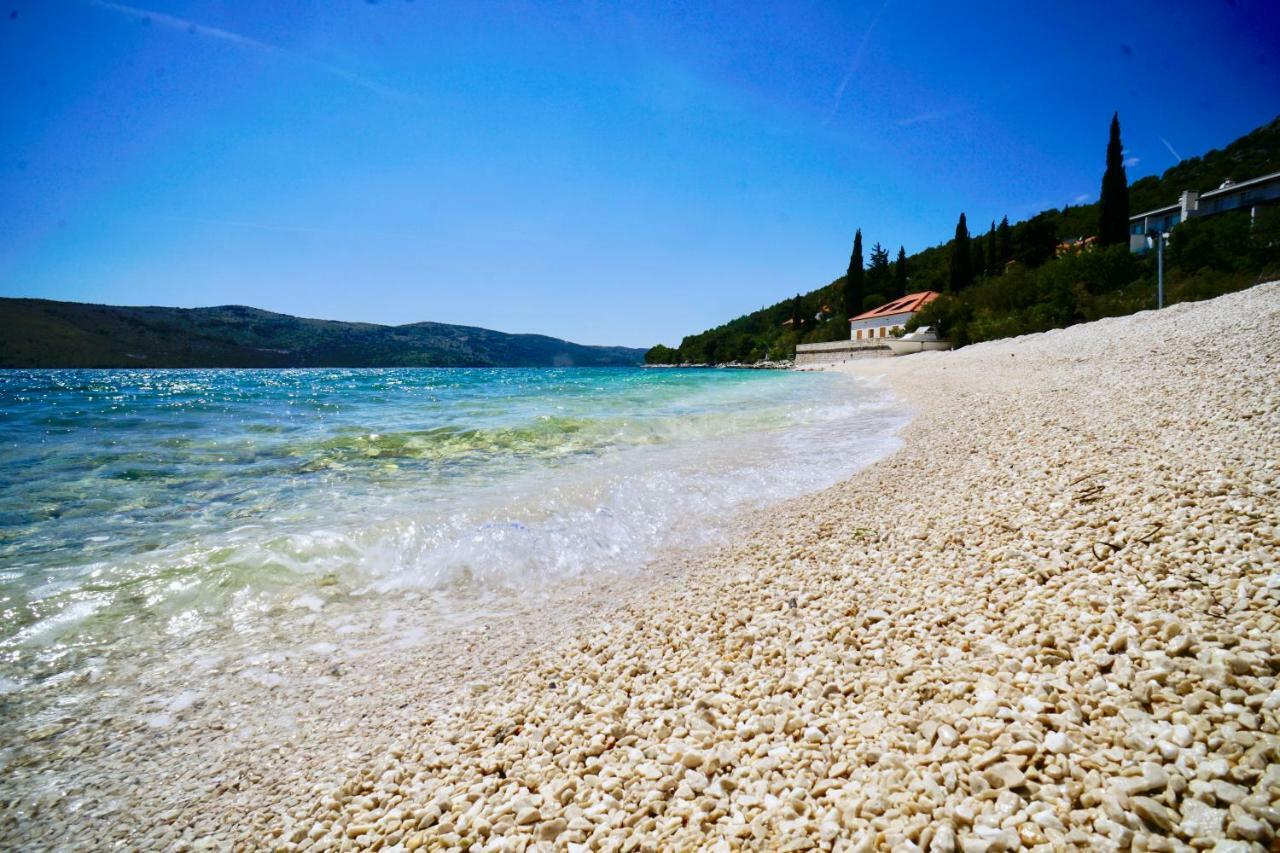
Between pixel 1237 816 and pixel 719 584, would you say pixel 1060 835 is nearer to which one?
pixel 1237 816

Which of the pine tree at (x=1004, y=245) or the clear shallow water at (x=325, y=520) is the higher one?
the pine tree at (x=1004, y=245)

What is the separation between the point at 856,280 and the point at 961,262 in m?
15.8

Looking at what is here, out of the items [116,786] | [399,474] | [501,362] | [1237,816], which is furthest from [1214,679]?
[501,362]

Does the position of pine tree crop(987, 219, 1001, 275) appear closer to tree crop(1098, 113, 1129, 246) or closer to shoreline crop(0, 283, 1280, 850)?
tree crop(1098, 113, 1129, 246)

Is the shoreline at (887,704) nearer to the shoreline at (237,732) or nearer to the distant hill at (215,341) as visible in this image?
the shoreline at (237,732)

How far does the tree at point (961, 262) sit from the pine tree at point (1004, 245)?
14.9 feet

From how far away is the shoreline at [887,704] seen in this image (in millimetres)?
1877

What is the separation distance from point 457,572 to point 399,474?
4.59m

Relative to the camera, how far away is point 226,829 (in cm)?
245

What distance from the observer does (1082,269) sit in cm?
3366

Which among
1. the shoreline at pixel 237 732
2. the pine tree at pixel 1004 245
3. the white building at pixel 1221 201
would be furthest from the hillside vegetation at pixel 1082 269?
the shoreline at pixel 237 732

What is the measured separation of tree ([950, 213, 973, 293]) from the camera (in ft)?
189

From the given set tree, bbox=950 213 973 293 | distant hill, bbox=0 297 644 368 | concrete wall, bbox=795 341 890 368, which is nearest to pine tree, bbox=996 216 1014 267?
tree, bbox=950 213 973 293

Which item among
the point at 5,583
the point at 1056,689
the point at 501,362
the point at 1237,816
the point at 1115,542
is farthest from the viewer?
the point at 501,362
